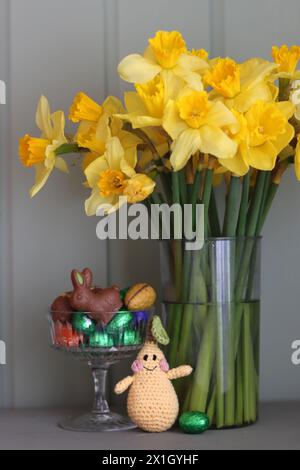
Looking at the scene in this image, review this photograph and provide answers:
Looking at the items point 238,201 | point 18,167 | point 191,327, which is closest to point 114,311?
point 191,327

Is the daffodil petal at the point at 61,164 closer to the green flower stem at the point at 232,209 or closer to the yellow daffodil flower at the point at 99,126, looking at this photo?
the yellow daffodil flower at the point at 99,126

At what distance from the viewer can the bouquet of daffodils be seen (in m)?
1.01

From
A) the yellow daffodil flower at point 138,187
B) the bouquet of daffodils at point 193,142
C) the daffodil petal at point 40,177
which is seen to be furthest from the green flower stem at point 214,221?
the daffodil petal at point 40,177

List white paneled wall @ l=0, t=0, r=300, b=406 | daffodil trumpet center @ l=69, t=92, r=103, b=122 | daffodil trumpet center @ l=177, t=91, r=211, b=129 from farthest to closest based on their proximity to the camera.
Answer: white paneled wall @ l=0, t=0, r=300, b=406
daffodil trumpet center @ l=69, t=92, r=103, b=122
daffodil trumpet center @ l=177, t=91, r=211, b=129

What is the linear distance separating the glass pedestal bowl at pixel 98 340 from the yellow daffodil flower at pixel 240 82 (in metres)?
0.28

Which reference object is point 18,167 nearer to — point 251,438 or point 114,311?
point 114,311

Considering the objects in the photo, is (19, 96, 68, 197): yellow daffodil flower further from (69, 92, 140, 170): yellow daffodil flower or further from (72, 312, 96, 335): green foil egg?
(72, 312, 96, 335): green foil egg

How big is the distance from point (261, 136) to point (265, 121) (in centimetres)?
2

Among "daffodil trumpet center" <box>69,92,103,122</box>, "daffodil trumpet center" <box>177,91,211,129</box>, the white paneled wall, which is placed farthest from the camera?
the white paneled wall

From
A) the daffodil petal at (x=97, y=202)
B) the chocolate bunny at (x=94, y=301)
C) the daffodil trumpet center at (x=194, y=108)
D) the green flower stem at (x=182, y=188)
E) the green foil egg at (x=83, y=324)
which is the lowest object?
the green foil egg at (x=83, y=324)

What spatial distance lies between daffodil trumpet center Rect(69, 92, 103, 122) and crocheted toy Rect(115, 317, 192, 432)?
267 millimetres

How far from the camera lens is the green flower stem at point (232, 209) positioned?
1077mm

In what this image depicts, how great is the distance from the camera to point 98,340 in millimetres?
1044

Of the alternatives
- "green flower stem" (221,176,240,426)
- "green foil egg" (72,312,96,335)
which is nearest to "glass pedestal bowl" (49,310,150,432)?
"green foil egg" (72,312,96,335)
